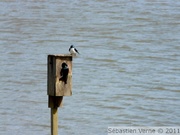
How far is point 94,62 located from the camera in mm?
14125

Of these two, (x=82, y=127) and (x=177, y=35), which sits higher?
(x=177, y=35)

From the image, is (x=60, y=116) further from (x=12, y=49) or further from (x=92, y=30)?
(x=92, y=30)

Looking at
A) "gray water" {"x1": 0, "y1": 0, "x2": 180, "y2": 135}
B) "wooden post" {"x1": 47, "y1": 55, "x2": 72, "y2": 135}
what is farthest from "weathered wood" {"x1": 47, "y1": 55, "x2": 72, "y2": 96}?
"gray water" {"x1": 0, "y1": 0, "x2": 180, "y2": 135}

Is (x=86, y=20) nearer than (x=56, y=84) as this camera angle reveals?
No

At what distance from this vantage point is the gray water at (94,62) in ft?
35.9

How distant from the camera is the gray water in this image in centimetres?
1094

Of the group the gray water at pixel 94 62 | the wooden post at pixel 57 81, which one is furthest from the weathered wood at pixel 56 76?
the gray water at pixel 94 62

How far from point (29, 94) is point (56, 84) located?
4.63m

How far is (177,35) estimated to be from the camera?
16297mm

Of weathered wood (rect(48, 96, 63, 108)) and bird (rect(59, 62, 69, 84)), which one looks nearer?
bird (rect(59, 62, 69, 84))

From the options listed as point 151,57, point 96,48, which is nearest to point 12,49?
point 96,48

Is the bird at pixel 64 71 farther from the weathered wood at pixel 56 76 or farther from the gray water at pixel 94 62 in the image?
the gray water at pixel 94 62

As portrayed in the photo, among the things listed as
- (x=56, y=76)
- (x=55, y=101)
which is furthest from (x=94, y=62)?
(x=56, y=76)

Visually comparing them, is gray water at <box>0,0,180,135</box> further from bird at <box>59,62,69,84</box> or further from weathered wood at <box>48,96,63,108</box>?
bird at <box>59,62,69,84</box>
